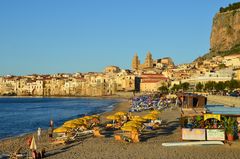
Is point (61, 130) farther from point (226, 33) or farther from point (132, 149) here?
point (226, 33)

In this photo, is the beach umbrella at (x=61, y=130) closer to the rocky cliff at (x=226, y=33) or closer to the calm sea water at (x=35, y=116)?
the calm sea water at (x=35, y=116)

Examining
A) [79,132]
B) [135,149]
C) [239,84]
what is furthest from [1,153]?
[239,84]

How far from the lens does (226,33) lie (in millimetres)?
124000

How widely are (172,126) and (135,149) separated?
28.9ft

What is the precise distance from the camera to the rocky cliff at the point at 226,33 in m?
121

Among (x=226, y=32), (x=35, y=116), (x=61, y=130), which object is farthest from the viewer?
(x=226, y=32)

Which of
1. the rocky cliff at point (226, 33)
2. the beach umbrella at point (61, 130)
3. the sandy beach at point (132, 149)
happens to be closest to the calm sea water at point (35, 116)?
the beach umbrella at point (61, 130)

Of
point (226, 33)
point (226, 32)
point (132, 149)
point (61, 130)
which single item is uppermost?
point (226, 32)

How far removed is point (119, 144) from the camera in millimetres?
18094

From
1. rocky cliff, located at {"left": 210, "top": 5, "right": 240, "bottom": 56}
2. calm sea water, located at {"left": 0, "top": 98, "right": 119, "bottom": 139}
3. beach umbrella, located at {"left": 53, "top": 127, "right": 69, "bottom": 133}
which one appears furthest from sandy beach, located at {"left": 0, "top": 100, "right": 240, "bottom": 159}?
rocky cliff, located at {"left": 210, "top": 5, "right": 240, "bottom": 56}

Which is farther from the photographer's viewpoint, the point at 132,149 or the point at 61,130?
the point at 61,130

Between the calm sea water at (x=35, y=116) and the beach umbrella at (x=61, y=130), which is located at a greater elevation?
the beach umbrella at (x=61, y=130)

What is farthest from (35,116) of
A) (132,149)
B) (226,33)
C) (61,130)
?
(226,33)

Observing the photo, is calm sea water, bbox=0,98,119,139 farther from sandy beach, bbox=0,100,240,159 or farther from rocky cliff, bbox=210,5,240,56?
rocky cliff, bbox=210,5,240,56
